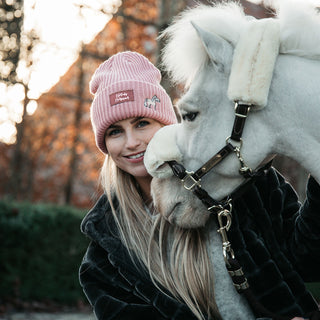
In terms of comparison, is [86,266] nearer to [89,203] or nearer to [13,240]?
[13,240]

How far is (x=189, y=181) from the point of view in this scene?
197cm

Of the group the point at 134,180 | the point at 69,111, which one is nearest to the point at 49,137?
the point at 69,111

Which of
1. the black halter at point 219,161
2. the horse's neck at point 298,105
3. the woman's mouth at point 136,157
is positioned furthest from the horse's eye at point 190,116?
the woman's mouth at point 136,157

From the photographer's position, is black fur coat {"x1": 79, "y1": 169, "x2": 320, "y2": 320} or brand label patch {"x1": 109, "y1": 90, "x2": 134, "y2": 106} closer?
black fur coat {"x1": 79, "y1": 169, "x2": 320, "y2": 320}

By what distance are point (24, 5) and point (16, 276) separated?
331 inches

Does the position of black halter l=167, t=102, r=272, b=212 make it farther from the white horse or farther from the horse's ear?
the horse's ear

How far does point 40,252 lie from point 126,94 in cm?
604

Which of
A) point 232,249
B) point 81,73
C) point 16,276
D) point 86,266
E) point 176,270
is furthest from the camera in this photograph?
point 81,73

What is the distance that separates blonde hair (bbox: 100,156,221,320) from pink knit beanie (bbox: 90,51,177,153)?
41cm

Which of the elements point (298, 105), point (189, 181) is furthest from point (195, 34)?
point (189, 181)

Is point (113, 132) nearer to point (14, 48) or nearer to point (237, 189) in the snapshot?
point (237, 189)

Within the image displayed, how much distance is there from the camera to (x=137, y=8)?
42.2ft

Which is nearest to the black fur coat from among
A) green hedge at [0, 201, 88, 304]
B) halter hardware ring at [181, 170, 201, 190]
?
halter hardware ring at [181, 170, 201, 190]

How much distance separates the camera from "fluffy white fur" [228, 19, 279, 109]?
1.71 meters
